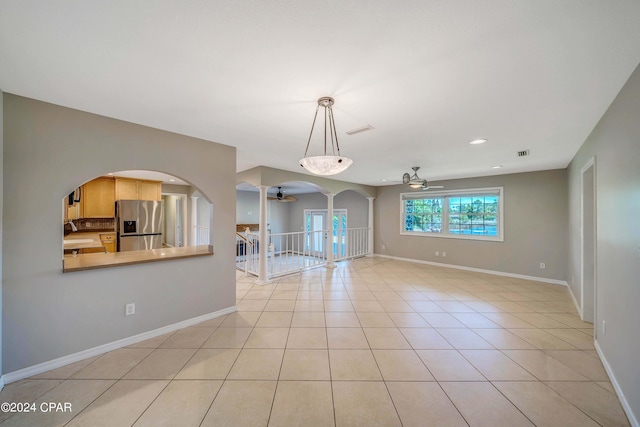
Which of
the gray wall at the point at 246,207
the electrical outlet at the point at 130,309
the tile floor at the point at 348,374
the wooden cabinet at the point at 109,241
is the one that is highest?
the gray wall at the point at 246,207

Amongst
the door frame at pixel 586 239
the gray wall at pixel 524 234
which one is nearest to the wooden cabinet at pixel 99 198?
the gray wall at pixel 524 234

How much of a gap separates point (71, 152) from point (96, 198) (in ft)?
13.0

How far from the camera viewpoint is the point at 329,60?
4.54 feet

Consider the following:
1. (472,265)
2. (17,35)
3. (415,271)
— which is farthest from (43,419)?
(472,265)

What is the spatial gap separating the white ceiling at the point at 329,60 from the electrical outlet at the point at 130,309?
1930 millimetres

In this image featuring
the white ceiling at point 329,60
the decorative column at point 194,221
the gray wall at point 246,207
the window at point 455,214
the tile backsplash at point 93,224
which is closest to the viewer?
the white ceiling at point 329,60

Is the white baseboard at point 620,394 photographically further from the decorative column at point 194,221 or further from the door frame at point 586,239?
the decorative column at point 194,221

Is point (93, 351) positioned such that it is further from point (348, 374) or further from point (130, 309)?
point (348, 374)

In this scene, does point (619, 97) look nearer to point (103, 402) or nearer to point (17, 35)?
point (17, 35)

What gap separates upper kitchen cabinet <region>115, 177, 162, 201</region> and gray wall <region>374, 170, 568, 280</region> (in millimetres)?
7239

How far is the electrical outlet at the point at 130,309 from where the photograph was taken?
2.39m

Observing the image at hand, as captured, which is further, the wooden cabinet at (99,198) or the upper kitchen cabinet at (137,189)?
the upper kitchen cabinet at (137,189)

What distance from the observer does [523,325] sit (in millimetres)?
2863

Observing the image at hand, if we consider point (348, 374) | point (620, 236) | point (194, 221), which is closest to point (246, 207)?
point (194, 221)
